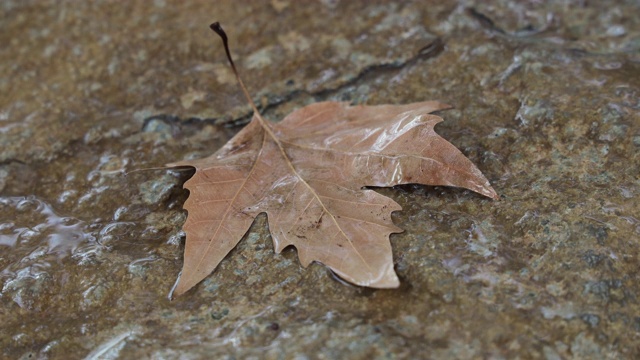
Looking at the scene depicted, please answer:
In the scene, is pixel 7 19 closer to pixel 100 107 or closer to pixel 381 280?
pixel 100 107

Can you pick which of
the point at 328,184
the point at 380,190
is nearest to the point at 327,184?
the point at 328,184

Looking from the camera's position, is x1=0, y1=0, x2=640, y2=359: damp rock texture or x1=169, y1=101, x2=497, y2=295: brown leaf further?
x1=169, y1=101, x2=497, y2=295: brown leaf

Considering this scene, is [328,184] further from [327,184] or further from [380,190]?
[380,190]

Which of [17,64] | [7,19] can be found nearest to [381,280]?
[17,64]
